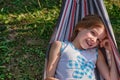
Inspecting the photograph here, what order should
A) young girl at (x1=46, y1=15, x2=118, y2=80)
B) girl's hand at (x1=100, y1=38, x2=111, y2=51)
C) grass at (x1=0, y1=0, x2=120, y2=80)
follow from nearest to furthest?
young girl at (x1=46, y1=15, x2=118, y2=80) → girl's hand at (x1=100, y1=38, x2=111, y2=51) → grass at (x1=0, y1=0, x2=120, y2=80)

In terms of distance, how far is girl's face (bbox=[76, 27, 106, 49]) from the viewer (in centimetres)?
282

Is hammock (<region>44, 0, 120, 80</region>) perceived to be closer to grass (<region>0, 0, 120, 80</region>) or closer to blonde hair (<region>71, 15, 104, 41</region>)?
blonde hair (<region>71, 15, 104, 41</region>)

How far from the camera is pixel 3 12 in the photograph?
515cm

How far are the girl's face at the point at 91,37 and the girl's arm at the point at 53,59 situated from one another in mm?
187

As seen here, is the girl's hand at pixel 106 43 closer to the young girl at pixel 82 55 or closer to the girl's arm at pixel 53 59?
the young girl at pixel 82 55

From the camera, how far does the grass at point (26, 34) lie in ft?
13.2

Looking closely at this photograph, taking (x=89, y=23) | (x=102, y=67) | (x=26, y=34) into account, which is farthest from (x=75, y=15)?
(x=26, y=34)

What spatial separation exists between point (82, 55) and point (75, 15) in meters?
0.53

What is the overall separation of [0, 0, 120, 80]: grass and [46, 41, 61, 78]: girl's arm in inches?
44.4

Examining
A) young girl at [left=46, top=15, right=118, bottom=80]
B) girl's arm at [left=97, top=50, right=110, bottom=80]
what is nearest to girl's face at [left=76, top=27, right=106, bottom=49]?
young girl at [left=46, top=15, right=118, bottom=80]

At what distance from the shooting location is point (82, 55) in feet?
9.41

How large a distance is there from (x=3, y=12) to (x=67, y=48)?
2472 mm

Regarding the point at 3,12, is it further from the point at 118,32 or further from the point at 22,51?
the point at 118,32

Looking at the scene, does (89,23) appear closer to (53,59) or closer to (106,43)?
(106,43)
